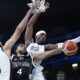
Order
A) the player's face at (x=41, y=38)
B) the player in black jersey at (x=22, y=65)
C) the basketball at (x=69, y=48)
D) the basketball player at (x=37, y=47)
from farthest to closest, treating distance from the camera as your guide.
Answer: the player's face at (x=41, y=38) < the basketball player at (x=37, y=47) < the player in black jersey at (x=22, y=65) < the basketball at (x=69, y=48)

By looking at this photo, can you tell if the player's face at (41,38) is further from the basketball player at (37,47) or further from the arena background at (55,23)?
the arena background at (55,23)

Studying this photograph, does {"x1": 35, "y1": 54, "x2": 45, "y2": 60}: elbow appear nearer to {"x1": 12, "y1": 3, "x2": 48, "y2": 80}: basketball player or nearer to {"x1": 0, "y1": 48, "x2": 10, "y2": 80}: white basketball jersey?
{"x1": 12, "y1": 3, "x2": 48, "y2": 80}: basketball player

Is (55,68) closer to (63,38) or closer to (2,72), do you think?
(63,38)

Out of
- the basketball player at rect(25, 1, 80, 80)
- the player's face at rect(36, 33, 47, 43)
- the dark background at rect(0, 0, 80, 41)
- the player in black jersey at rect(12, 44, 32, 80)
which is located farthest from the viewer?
the dark background at rect(0, 0, 80, 41)

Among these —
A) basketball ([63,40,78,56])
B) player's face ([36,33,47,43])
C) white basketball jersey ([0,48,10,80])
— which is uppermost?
player's face ([36,33,47,43])

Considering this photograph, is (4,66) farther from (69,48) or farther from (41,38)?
(41,38)

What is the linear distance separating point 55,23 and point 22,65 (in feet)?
16.0

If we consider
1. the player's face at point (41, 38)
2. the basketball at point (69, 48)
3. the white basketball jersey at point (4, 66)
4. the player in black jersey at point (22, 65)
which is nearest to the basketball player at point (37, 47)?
the player's face at point (41, 38)

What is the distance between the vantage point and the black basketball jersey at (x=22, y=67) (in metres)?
5.39

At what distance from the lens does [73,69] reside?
10.5 meters

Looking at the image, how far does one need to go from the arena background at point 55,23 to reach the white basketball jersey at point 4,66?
4.71 meters

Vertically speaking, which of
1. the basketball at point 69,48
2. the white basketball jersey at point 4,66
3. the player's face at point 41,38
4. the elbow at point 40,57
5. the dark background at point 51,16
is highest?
the dark background at point 51,16

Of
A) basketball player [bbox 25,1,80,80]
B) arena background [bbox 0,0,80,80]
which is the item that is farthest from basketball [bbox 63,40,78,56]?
arena background [bbox 0,0,80,80]

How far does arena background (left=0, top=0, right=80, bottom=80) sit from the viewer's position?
9.54m
